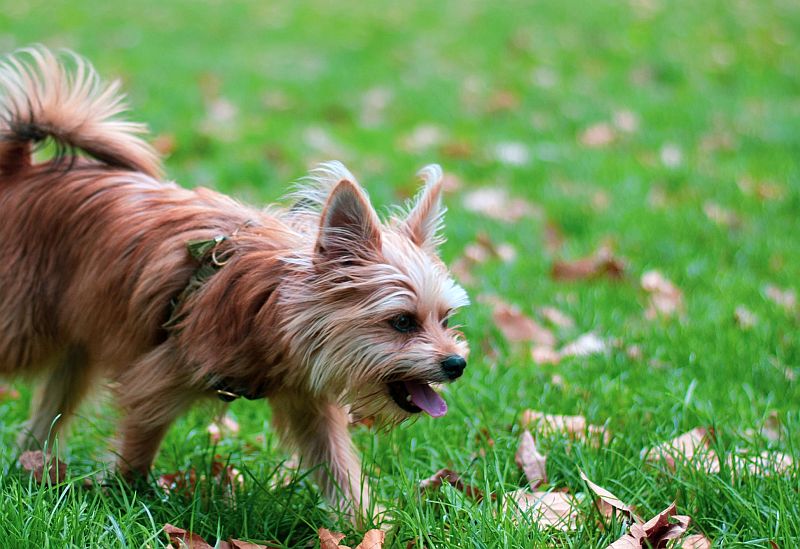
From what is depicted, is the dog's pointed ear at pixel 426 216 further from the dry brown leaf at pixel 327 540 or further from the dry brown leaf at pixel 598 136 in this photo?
the dry brown leaf at pixel 598 136

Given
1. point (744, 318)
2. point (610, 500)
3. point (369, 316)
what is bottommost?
point (744, 318)

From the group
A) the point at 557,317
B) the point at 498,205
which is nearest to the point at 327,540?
the point at 557,317

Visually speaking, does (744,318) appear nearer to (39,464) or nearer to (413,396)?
(413,396)

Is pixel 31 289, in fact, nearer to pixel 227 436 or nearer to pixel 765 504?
pixel 227 436

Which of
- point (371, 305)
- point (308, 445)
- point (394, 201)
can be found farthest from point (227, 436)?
point (394, 201)

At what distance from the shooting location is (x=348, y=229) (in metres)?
3.05

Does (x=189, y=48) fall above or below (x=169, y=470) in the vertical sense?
below

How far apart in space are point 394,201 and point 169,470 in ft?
11.2

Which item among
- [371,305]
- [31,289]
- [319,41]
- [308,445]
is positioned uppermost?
[371,305]

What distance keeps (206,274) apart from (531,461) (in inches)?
51.9

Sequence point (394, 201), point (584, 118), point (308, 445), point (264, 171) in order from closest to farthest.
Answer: point (308, 445) → point (394, 201) → point (264, 171) → point (584, 118)

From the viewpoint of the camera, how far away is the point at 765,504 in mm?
3174

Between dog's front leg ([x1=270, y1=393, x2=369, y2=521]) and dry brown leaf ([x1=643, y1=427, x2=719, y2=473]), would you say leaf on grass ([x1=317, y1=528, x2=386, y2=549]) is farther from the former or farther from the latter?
dry brown leaf ([x1=643, y1=427, x2=719, y2=473])

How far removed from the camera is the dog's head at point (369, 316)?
3.00 meters
